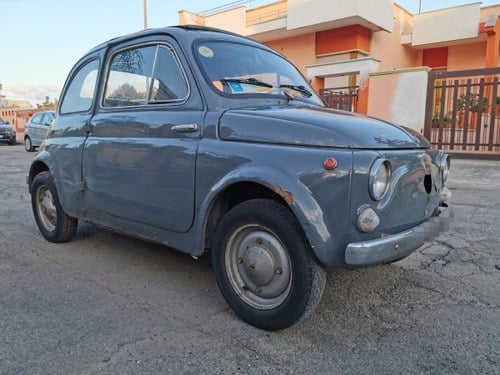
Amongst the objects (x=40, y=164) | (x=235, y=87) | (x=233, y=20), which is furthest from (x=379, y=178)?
(x=233, y=20)

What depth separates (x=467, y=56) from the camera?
20.0m

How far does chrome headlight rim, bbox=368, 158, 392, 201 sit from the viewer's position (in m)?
2.36

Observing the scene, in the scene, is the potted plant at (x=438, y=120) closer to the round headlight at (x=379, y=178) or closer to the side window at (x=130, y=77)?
the side window at (x=130, y=77)

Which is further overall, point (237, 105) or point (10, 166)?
point (10, 166)

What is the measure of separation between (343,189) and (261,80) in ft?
4.65

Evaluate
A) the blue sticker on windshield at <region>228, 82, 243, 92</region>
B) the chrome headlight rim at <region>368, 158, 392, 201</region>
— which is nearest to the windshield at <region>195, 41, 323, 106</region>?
the blue sticker on windshield at <region>228, 82, 243, 92</region>

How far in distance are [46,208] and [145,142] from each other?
2.10 meters

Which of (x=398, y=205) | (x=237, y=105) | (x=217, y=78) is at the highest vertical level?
(x=217, y=78)

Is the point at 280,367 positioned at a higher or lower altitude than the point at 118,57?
lower

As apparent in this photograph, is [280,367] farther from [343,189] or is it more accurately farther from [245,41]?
[245,41]

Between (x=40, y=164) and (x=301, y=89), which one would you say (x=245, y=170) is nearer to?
(x=301, y=89)

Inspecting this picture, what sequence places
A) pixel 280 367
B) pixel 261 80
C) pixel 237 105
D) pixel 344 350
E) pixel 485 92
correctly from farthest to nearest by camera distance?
pixel 485 92 < pixel 261 80 < pixel 237 105 < pixel 344 350 < pixel 280 367

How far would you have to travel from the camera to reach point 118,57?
12.6 ft

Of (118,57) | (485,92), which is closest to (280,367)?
(118,57)
